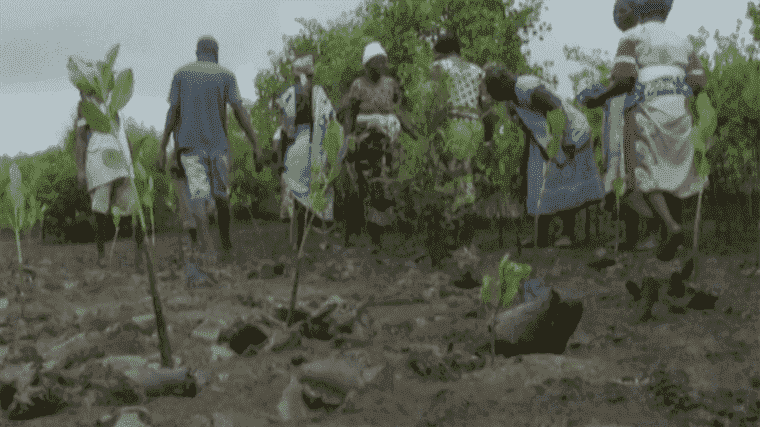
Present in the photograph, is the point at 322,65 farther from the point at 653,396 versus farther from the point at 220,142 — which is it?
the point at 653,396

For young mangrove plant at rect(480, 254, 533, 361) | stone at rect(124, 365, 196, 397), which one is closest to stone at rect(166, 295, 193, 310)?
stone at rect(124, 365, 196, 397)

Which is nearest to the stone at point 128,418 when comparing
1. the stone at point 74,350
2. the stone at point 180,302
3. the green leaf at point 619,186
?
the stone at point 74,350

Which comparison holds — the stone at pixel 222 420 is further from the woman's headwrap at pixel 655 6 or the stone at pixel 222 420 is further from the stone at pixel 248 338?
the woman's headwrap at pixel 655 6

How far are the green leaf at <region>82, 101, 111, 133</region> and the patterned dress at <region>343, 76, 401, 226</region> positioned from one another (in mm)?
3942

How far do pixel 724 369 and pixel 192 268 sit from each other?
3.28 m

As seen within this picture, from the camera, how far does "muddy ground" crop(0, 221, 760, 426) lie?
2100mm

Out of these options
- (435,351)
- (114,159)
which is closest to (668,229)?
(435,351)

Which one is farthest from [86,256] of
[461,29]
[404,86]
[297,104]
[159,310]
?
[461,29]

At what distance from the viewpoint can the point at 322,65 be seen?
43.6ft

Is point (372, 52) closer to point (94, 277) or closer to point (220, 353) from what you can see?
point (94, 277)

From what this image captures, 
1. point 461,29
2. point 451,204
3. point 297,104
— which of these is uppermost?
point 461,29

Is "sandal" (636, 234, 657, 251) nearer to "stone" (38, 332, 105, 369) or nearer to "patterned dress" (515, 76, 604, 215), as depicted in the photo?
"patterned dress" (515, 76, 604, 215)

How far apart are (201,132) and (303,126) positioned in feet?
4.39

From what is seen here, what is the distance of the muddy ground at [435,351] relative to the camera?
2100 mm
